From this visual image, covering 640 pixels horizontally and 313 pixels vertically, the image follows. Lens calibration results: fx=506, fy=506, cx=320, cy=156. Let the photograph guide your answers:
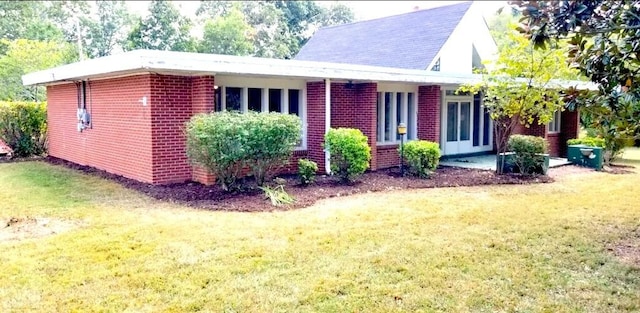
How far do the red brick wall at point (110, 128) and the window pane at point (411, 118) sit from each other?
729cm

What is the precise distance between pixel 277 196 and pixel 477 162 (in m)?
7.87

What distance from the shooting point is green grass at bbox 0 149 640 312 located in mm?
4293

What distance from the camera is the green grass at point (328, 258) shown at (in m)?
4.29

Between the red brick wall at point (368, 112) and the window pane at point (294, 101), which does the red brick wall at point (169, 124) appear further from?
the red brick wall at point (368, 112)

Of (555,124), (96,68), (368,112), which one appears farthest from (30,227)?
(555,124)

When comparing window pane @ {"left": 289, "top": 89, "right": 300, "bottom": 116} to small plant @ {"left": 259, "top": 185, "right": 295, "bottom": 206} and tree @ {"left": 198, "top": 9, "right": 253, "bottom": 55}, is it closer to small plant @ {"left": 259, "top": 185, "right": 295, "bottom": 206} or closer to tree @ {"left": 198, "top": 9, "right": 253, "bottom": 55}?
small plant @ {"left": 259, "top": 185, "right": 295, "bottom": 206}

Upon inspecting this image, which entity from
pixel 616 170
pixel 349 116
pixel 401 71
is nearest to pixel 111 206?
pixel 349 116

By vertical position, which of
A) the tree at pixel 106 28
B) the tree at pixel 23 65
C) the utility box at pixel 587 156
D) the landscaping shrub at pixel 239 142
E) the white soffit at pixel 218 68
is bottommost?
the utility box at pixel 587 156

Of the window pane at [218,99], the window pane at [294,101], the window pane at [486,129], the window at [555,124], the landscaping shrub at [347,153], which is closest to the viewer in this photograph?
the landscaping shrub at [347,153]

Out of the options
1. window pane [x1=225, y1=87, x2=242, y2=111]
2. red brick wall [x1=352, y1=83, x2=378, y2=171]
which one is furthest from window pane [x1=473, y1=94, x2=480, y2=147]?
window pane [x1=225, y1=87, x2=242, y2=111]

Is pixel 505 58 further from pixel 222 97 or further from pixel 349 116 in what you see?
pixel 222 97

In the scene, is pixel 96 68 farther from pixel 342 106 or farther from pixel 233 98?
pixel 342 106

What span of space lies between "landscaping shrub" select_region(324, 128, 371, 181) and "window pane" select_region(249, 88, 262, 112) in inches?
75.7

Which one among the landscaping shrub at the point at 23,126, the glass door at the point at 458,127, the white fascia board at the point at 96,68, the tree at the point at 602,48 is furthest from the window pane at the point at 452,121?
the landscaping shrub at the point at 23,126
